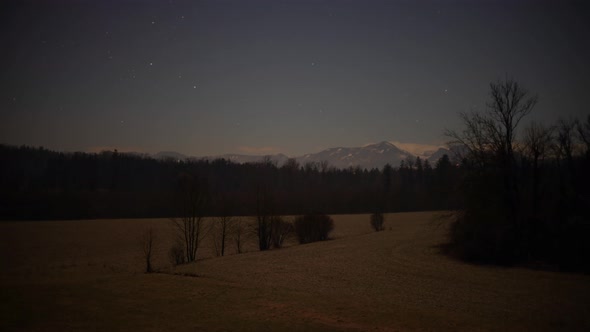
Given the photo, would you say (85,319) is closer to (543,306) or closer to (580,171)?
(543,306)

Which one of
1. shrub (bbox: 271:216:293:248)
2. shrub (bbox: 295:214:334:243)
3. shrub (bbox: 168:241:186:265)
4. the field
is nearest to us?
the field

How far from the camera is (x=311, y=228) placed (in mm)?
39969

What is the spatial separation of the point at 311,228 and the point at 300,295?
24.1m

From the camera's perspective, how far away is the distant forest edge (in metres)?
58.4

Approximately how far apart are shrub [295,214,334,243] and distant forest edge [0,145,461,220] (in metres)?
3.18

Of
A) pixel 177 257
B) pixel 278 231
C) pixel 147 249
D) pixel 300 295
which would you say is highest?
pixel 278 231

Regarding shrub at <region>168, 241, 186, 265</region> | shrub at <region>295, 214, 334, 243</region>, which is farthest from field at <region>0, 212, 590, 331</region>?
shrub at <region>295, 214, 334, 243</region>

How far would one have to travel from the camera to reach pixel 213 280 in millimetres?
19672

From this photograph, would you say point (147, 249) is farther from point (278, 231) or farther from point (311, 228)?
point (311, 228)

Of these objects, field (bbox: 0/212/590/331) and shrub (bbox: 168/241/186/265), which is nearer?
field (bbox: 0/212/590/331)

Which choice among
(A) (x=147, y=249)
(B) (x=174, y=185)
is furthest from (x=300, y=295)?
(B) (x=174, y=185)

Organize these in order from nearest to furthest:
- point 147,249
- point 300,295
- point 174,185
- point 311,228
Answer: point 300,295 → point 147,249 → point 174,185 → point 311,228

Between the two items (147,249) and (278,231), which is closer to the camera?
(147,249)

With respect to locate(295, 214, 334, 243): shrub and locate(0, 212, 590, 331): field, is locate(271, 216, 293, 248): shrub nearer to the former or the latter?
locate(295, 214, 334, 243): shrub
